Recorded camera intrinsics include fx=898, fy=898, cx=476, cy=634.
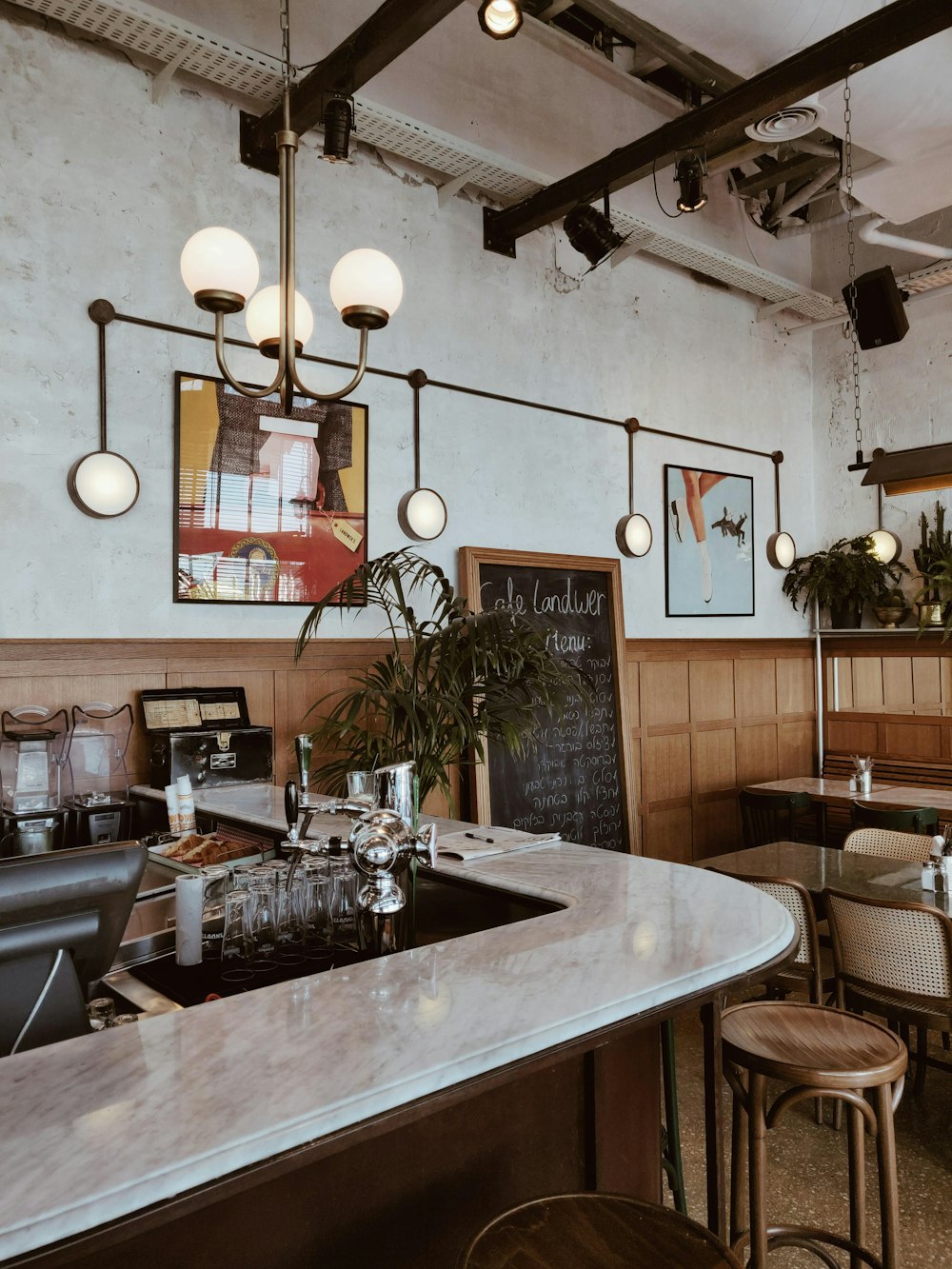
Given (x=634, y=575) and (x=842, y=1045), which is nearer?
(x=842, y=1045)

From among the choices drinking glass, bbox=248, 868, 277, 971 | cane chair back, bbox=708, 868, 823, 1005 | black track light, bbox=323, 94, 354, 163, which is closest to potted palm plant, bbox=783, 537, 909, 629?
cane chair back, bbox=708, 868, 823, 1005

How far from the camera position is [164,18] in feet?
10.9

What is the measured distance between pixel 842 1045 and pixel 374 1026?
129cm

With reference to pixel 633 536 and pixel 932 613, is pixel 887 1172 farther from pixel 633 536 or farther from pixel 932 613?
pixel 932 613

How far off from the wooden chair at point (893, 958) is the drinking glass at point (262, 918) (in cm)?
188

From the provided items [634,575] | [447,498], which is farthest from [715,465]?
[447,498]

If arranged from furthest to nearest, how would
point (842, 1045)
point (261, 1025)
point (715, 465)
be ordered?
1. point (715, 465)
2. point (842, 1045)
3. point (261, 1025)

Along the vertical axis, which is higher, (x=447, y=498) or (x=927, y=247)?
(x=927, y=247)

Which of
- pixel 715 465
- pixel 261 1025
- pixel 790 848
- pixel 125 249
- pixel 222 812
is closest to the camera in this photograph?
pixel 261 1025

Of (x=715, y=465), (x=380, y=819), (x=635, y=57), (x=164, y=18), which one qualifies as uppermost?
(x=635, y=57)

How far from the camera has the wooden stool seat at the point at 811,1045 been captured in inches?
73.2

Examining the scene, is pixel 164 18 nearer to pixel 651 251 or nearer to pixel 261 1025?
pixel 651 251

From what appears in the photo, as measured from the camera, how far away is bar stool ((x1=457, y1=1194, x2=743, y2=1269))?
1.13 m

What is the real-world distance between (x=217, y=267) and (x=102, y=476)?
5.01 ft
